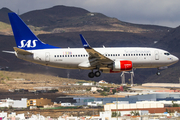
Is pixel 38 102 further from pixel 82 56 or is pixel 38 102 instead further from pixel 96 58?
→ pixel 96 58

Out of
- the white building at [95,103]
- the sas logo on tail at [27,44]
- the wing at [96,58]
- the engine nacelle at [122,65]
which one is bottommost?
the white building at [95,103]

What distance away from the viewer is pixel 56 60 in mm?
67188

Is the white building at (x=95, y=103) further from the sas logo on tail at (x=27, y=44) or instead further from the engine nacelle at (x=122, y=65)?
the engine nacelle at (x=122, y=65)

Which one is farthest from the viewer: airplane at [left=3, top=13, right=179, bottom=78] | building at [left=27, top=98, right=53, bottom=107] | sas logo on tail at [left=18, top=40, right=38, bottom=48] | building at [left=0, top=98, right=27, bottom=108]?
building at [left=27, top=98, right=53, bottom=107]

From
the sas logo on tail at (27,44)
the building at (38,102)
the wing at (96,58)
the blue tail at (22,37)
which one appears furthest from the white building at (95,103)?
the wing at (96,58)

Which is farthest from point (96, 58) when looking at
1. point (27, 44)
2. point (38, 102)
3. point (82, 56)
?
point (38, 102)

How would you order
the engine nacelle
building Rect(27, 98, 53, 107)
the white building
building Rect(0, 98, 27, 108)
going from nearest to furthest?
the engine nacelle
the white building
building Rect(0, 98, 27, 108)
building Rect(27, 98, 53, 107)

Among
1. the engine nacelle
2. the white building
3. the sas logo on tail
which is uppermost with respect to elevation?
the sas logo on tail

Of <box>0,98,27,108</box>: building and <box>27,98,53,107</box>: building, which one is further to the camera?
<box>27,98,53,107</box>: building

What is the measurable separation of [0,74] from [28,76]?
28146mm

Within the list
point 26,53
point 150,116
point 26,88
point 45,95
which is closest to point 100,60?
point 26,53

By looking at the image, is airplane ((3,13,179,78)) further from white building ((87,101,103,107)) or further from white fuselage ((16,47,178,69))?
white building ((87,101,103,107))

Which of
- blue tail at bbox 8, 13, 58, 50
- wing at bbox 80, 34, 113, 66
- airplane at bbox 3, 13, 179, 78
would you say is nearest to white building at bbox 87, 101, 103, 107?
airplane at bbox 3, 13, 179, 78

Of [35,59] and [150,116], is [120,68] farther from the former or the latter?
[150,116]
